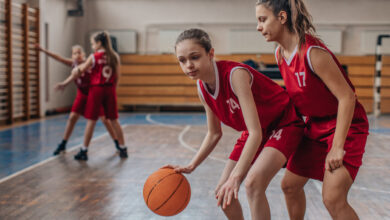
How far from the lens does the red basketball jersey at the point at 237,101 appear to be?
2.03 meters

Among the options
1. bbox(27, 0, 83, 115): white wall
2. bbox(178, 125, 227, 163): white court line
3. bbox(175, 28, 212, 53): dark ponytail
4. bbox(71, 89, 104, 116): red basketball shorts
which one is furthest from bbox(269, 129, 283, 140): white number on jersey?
bbox(27, 0, 83, 115): white wall

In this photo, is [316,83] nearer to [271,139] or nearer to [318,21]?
[271,139]

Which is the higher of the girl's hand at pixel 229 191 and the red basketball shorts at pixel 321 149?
the red basketball shorts at pixel 321 149

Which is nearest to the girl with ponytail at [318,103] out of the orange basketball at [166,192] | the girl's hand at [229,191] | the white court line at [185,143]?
the girl's hand at [229,191]

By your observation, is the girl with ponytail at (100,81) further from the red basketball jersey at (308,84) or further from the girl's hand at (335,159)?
the girl's hand at (335,159)

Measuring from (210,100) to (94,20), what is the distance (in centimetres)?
1136

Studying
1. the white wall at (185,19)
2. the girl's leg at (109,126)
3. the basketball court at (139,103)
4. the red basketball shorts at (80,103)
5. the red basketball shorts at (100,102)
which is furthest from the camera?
the white wall at (185,19)

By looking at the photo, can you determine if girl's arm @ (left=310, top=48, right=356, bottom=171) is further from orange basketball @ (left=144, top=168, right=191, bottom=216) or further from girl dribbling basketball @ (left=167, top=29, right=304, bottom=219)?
orange basketball @ (left=144, top=168, right=191, bottom=216)

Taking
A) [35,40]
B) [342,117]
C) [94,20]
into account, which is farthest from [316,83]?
[94,20]

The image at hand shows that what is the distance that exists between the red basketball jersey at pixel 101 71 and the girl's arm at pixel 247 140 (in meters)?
3.42

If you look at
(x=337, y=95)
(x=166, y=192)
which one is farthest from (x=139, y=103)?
(x=337, y=95)

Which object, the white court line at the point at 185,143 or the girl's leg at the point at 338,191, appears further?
the white court line at the point at 185,143

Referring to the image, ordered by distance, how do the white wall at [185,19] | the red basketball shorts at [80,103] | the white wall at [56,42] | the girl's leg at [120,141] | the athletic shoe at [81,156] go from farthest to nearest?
the white wall at [185,19], the white wall at [56,42], the red basketball shorts at [80,103], the girl's leg at [120,141], the athletic shoe at [81,156]

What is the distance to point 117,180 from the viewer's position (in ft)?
13.3
